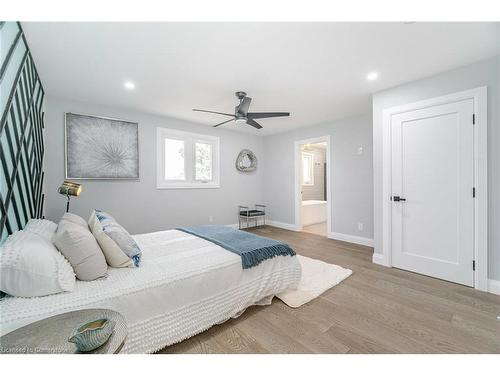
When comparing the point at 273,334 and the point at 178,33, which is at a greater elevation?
the point at 178,33

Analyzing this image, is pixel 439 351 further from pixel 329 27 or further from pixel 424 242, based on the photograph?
pixel 329 27

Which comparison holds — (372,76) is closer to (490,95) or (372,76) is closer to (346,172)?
(490,95)

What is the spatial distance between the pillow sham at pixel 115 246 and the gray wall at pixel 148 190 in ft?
6.92

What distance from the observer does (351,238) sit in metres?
4.21

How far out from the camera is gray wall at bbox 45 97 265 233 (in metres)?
3.19

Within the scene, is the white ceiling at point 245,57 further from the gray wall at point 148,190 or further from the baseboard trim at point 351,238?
the baseboard trim at point 351,238

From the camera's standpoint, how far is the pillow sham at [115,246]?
1.58 m

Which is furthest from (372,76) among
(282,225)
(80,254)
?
(282,225)

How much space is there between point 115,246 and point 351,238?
159 inches

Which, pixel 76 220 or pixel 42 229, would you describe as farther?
pixel 76 220

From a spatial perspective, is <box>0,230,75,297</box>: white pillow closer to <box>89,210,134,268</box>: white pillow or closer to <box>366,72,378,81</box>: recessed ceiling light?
<box>89,210,134,268</box>: white pillow

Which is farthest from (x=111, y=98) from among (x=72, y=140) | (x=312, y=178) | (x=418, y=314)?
(x=312, y=178)

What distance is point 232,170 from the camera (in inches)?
207

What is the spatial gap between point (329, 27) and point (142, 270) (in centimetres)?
243
